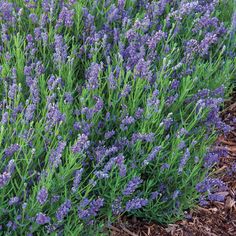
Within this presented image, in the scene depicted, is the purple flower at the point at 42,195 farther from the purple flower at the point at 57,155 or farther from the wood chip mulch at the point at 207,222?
the wood chip mulch at the point at 207,222

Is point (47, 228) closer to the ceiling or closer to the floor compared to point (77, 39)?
closer to the floor

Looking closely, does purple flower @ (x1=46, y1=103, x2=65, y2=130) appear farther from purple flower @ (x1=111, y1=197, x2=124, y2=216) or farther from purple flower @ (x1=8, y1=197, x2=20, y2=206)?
purple flower @ (x1=111, y1=197, x2=124, y2=216)

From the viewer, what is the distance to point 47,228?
6.98 ft

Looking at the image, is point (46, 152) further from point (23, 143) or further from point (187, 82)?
point (187, 82)

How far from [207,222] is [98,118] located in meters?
0.88

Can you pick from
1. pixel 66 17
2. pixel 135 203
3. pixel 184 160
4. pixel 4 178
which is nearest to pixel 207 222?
pixel 184 160

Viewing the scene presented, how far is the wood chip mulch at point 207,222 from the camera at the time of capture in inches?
104

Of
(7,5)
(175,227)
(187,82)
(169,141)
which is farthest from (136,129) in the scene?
(7,5)

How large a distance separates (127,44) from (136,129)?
70 centimetres

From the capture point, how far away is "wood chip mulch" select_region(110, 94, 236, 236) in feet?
8.70

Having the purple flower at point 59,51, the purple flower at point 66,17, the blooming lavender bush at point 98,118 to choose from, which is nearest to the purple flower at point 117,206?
the blooming lavender bush at point 98,118

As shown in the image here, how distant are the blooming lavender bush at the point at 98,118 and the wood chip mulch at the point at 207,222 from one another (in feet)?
0.22

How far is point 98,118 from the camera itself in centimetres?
259

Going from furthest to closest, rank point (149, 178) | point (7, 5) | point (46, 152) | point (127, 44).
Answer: point (127, 44) < point (7, 5) < point (149, 178) < point (46, 152)
